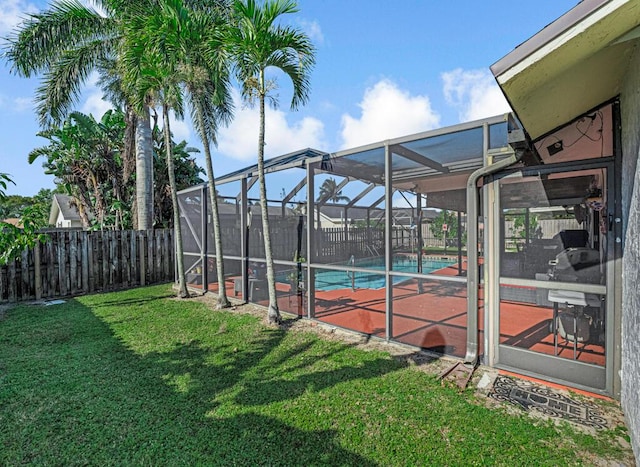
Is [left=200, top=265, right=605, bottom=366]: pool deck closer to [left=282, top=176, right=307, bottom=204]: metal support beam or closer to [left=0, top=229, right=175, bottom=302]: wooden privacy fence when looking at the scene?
[left=282, top=176, right=307, bottom=204]: metal support beam

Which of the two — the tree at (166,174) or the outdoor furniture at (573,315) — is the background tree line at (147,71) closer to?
the tree at (166,174)

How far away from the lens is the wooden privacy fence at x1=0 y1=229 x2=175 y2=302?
7668 millimetres

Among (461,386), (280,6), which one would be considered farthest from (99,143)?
(461,386)

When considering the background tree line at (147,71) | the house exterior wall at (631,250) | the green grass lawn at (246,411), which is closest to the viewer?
the house exterior wall at (631,250)

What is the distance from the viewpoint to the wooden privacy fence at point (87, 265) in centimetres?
767

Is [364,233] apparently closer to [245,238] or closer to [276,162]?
[276,162]

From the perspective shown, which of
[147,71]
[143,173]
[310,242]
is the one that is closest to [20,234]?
[310,242]

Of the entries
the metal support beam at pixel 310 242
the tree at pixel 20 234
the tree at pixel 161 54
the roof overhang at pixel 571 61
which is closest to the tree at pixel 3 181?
the tree at pixel 20 234

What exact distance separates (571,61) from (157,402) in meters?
4.27

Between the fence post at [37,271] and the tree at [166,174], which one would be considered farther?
the tree at [166,174]

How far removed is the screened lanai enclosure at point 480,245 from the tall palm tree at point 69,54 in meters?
4.60

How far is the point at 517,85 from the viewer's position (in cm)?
209

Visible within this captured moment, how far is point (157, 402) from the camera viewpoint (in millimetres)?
3107

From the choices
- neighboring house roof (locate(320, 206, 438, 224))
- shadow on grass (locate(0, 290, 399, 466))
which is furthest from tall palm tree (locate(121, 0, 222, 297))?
shadow on grass (locate(0, 290, 399, 466))
